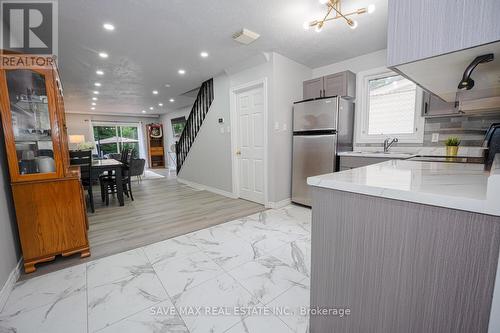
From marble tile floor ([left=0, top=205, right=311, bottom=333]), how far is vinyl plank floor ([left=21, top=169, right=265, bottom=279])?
0.79ft

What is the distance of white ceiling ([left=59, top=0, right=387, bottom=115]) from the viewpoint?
2.23 meters

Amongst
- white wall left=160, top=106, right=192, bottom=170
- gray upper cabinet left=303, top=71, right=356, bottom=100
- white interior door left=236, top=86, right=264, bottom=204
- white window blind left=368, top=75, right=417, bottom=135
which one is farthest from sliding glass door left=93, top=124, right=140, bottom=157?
white window blind left=368, top=75, right=417, bottom=135

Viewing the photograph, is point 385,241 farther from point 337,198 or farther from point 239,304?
point 239,304

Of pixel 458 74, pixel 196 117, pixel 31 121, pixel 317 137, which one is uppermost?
pixel 196 117

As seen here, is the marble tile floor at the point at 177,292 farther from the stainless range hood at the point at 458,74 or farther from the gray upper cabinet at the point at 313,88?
the gray upper cabinet at the point at 313,88

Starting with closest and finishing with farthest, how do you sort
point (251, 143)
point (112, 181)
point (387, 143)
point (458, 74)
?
point (458, 74), point (387, 143), point (251, 143), point (112, 181)

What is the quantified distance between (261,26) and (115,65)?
2.88m

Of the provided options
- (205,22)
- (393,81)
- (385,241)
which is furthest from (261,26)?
(385,241)

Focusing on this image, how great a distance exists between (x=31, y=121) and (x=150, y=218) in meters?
1.90

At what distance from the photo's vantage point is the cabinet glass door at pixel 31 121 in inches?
73.2

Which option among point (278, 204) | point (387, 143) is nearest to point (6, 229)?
point (278, 204)

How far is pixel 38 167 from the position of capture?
6.56ft

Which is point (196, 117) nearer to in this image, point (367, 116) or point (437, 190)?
point (367, 116)

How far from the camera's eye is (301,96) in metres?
3.98
